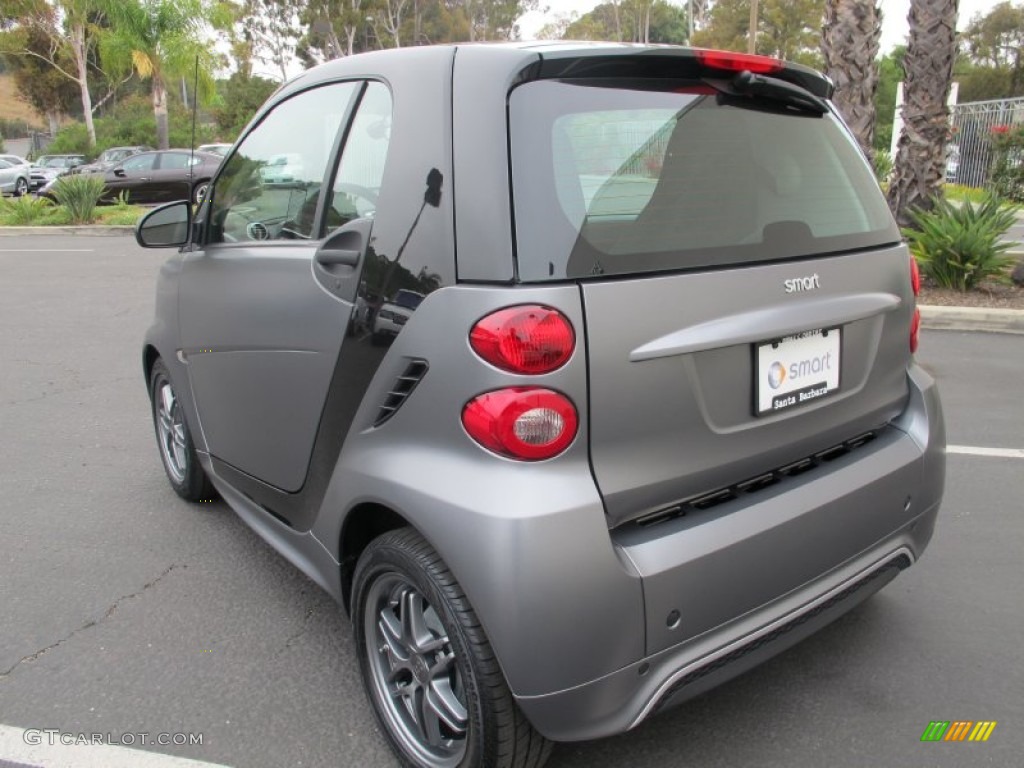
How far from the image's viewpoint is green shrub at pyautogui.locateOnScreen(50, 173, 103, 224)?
18062 millimetres

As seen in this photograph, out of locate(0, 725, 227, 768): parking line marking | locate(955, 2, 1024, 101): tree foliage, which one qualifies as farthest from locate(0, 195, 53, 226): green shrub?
locate(955, 2, 1024, 101): tree foliage

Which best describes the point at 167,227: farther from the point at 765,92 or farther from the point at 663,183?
the point at 765,92

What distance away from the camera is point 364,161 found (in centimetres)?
242

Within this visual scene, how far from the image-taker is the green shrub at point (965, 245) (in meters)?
8.27

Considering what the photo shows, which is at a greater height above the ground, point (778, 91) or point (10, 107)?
point (10, 107)

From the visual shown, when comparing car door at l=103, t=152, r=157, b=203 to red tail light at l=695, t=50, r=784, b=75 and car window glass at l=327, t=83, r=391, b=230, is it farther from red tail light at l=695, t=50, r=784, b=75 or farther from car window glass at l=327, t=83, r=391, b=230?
red tail light at l=695, t=50, r=784, b=75

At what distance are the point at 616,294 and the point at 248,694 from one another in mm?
1706

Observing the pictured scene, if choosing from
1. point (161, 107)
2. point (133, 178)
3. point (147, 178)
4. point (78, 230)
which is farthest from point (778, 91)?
point (161, 107)

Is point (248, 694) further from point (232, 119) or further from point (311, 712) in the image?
point (232, 119)

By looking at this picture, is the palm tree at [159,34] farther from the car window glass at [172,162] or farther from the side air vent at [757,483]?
the side air vent at [757,483]

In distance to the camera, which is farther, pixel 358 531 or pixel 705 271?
pixel 358 531

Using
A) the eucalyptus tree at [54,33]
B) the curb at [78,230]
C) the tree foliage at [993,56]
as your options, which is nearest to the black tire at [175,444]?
the curb at [78,230]

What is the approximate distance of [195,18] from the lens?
26.4 m

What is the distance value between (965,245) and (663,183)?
24.2 feet
